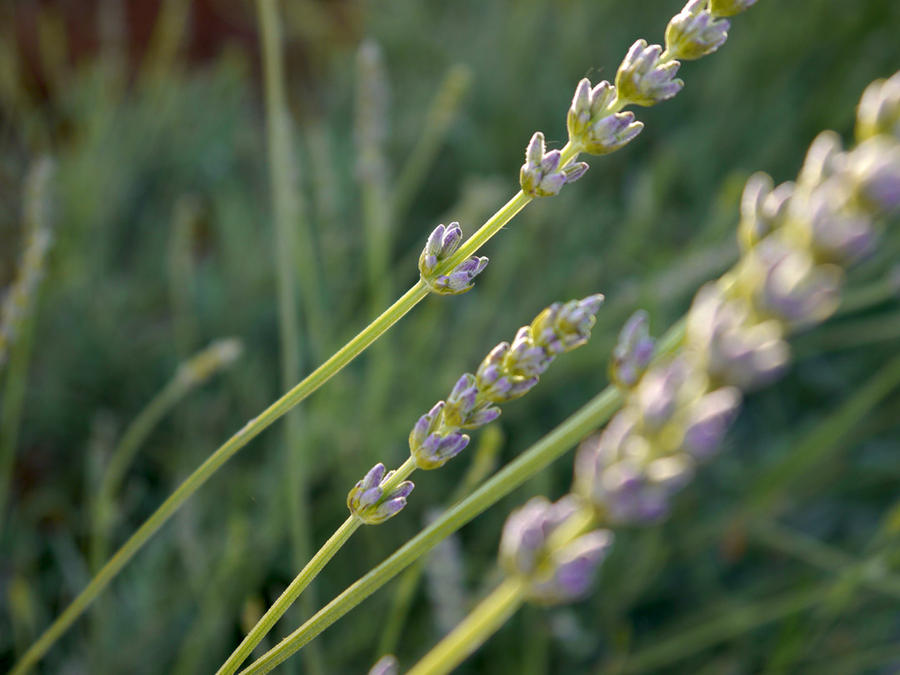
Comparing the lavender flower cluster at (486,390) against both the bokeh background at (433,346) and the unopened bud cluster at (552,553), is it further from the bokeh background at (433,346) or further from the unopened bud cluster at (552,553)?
the bokeh background at (433,346)

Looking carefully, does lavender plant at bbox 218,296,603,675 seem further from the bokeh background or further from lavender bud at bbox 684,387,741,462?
the bokeh background

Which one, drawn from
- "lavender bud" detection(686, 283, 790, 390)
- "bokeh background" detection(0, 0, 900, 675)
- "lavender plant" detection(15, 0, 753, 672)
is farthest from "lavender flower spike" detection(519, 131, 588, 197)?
"bokeh background" detection(0, 0, 900, 675)

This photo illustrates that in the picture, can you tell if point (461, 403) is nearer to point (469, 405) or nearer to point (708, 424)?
point (469, 405)

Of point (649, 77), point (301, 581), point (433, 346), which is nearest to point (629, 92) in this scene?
point (649, 77)

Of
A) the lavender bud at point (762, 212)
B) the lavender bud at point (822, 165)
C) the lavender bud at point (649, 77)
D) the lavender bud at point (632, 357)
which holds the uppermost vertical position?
the lavender bud at point (649, 77)

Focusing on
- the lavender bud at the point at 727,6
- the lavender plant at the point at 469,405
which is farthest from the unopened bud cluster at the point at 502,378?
the lavender bud at the point at 727,6

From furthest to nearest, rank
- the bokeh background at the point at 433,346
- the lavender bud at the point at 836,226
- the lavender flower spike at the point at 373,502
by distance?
the bokeh background at the point at 433,346 → the lavender flower spike at the point at 373,502 → the lavender bud at the point at 836,226

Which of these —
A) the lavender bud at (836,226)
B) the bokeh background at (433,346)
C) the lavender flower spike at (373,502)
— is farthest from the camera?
the bokeh background at (433,346)

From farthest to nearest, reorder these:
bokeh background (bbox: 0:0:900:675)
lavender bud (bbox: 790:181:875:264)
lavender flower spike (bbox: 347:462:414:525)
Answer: bokeh background (bbox: 0:0:900:675)
lavender flower spike (bbox: 347:462:414:525)
lavender bud (bbox: 790:181:875:264)
